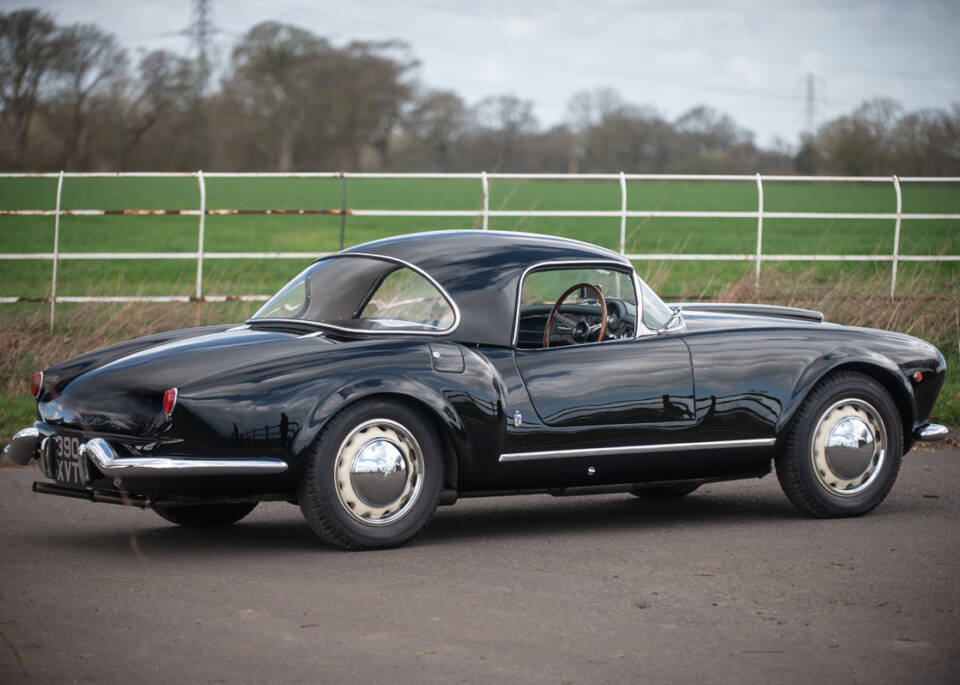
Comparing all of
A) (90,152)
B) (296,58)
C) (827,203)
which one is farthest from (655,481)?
(296,58)

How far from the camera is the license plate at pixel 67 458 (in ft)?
18.2

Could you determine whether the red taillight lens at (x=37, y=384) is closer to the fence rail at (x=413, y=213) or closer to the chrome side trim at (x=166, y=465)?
the chrome side trim at (x=166, y=465)

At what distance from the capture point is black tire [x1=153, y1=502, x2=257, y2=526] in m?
6.50

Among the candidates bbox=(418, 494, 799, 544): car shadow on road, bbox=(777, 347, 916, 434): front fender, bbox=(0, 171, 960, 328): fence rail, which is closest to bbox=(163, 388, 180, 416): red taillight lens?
bbox=(418, 494, 799, 544): car shadow on road

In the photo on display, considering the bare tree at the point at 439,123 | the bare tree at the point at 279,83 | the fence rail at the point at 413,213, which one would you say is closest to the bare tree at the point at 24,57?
the bare tree at the point at 279,83

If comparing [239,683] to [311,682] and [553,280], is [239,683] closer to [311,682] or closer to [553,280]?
[311,682]

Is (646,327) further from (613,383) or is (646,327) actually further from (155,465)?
(155,465)

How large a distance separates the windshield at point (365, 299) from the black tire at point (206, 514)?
0.97 metres

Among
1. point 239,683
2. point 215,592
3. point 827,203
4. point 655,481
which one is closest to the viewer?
point 239,683

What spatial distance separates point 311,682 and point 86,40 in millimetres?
70647

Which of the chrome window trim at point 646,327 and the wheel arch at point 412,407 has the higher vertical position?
the chrome window trim at point 646,327

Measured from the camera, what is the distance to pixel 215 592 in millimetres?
4980

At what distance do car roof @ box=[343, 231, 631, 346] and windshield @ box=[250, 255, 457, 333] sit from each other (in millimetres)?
65

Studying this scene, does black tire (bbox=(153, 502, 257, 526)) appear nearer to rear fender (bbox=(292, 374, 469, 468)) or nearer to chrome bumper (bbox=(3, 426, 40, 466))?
chrome bumper (bbox=(3, 426, 40, 466))
